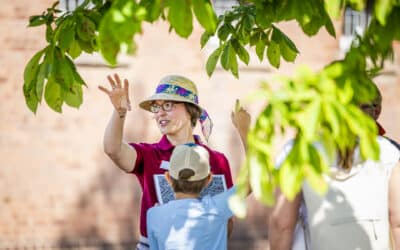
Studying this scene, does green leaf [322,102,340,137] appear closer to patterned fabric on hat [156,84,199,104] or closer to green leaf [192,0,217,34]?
green leaf [192,0,217,34]

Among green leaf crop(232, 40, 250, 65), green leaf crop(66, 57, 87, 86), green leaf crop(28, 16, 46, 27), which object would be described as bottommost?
green leaf crop(66, 57, 87, 86)

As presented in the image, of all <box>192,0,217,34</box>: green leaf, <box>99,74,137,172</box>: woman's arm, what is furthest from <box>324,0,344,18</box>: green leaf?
<box>99,74,137,172</box>: woman's arm

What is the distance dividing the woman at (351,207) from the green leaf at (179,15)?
110cm

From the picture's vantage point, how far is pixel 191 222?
14.4 ft

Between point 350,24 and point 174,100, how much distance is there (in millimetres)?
7437

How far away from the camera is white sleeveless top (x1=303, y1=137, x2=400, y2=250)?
3918mm

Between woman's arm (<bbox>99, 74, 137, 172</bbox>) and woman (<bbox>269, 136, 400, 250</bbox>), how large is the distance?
105cm

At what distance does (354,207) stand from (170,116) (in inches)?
56.0

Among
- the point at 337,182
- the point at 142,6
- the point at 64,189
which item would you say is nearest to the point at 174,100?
the point at 337,182

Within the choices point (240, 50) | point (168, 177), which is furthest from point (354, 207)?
point (240, 50)

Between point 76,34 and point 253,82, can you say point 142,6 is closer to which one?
point 76,34

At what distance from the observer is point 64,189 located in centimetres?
1075

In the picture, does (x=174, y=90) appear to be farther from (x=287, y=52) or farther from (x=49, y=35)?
(x=49, y=35)

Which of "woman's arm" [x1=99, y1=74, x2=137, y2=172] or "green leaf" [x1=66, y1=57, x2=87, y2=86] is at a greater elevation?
"green leaf" [x1=66, y1=57, x2=87, y2=86]
